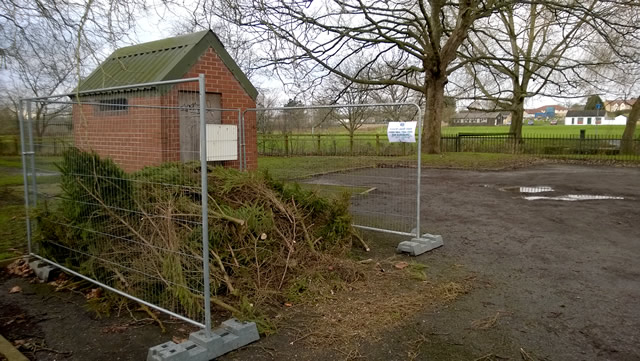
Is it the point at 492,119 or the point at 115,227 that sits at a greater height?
the point at 492,119

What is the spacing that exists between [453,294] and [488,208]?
5413mm

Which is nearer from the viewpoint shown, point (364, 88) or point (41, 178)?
point (41, 178)

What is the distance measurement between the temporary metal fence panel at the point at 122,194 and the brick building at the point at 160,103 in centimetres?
2

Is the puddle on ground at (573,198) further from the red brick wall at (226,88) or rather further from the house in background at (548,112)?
the house in background at (548,112)

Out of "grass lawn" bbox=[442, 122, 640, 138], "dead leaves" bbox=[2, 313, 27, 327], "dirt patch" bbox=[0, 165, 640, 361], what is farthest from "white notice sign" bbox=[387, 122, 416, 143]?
"grass lawn" bbox=[442, 122, 640, 138]

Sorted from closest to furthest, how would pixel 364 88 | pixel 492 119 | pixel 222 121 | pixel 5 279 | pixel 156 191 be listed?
pixel 156 191 < pixel 5 279 < pixel 222 121 < pixel 364 88 < pixel 492 119

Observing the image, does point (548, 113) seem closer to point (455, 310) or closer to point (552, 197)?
point (552, 197)

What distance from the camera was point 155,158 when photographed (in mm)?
4613

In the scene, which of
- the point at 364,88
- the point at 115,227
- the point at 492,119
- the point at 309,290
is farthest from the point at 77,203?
the point at 492,119

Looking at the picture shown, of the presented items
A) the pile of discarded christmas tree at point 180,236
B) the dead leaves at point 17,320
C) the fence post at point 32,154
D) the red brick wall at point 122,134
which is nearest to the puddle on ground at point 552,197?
the pile of discarded christmas tree at point 180,236

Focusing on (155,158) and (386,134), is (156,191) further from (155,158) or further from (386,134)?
(386,134)

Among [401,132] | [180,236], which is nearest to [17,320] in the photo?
[180,236]

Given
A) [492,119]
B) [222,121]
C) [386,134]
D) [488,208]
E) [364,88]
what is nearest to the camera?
[386,134]

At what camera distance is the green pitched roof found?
8.15 meters
